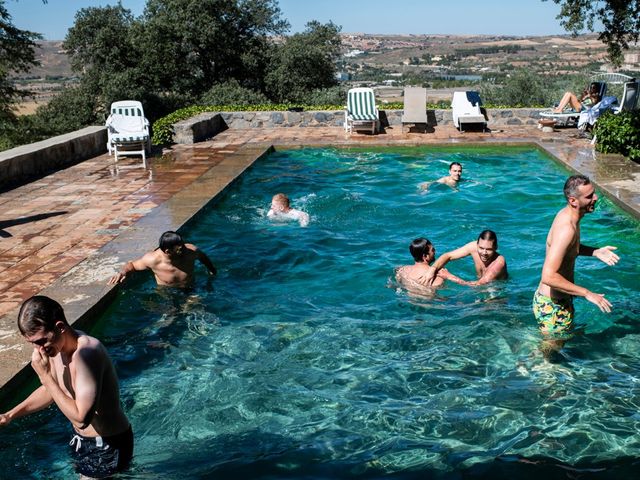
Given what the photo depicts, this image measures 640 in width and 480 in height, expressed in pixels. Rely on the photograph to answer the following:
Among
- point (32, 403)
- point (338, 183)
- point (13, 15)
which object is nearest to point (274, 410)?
point (32, 403)

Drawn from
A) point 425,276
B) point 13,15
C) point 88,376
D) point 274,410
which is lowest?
point 274,410

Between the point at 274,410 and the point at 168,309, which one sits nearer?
the point at 274,410

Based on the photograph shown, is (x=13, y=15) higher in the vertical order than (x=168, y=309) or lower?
higher

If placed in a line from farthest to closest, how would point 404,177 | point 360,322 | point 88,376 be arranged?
point 404,177 → point 360,322 → point 88,376

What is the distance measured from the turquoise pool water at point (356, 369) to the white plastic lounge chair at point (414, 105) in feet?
22.6

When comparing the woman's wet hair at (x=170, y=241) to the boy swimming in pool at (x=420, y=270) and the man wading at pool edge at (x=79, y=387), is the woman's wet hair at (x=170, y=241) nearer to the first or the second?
the boy swimming in pool at (x=420, y=270)

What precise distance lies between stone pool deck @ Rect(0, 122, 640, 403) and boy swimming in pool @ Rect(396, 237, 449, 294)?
9.95 feet

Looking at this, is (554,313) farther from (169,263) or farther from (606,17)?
(606,17)

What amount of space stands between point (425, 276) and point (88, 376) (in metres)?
4.28

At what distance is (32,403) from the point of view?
390cm

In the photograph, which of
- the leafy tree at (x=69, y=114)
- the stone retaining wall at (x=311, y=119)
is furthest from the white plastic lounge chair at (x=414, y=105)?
the leafy tree at (x=69, y=114)

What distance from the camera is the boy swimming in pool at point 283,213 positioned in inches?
410

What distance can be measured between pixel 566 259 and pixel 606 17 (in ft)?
36.0

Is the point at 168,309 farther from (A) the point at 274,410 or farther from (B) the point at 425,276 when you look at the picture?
(B) the point at 425,276
